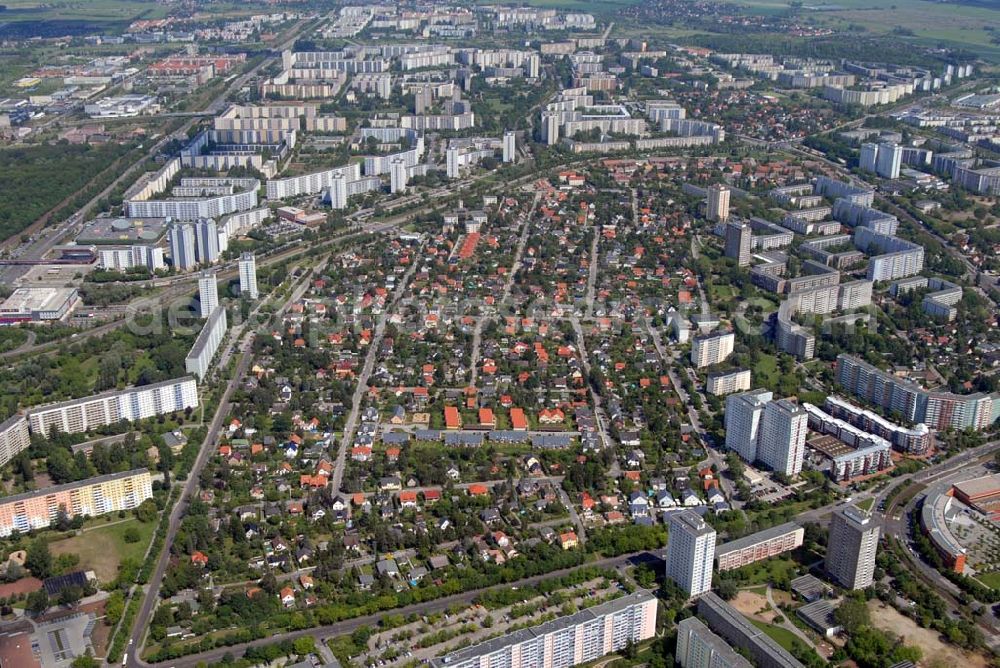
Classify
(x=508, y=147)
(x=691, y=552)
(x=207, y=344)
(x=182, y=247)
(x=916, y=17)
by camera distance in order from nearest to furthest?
(x=691, y=552) → (x=207, y=344) → (x=182, y=247) → (x=508, y=147) → (x=916, y=17)

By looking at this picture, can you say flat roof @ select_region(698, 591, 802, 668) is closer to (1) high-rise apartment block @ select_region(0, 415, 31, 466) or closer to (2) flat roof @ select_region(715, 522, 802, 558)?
(2) flat roof @ select_region(715, 522, 802, 558)

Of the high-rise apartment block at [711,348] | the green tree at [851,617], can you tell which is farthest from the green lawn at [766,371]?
the green tree at [851,617]

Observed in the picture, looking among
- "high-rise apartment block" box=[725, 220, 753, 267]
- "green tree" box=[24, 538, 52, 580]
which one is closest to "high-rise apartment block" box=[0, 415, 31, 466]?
"green tree" box=[24, 538, 52, 580]

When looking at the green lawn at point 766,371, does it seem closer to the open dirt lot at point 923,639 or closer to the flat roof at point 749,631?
the open dirt lot at point 923,639

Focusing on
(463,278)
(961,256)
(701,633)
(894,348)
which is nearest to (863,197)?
(961,256)

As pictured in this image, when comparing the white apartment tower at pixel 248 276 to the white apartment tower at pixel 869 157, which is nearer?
the white apartment tower at pixel 248 276

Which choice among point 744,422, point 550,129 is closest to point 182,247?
point 744,422

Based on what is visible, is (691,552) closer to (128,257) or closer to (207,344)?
(207,344)
